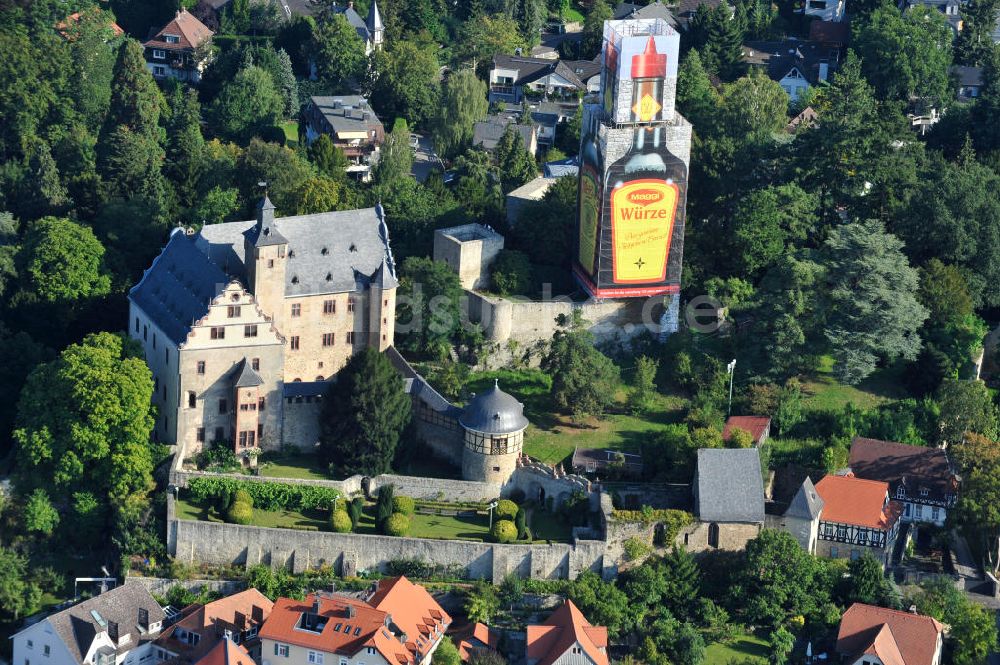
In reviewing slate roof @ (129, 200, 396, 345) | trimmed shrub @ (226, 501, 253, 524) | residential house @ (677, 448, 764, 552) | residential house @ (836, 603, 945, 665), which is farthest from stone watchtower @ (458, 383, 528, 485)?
residential house @ (836, 603, 945, 665)

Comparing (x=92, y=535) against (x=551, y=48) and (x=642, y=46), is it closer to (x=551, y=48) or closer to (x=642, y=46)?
(x=642, y=46)

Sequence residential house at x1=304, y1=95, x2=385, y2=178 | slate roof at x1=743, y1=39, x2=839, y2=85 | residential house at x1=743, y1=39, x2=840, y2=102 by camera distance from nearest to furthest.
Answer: residential house at x1=304, y1=95, x2=385, y2=178 < residential house at x1=743, y1=39, x2=840, y2=102 < slate roof at x1=743, y1=39, x2=839, y2=85

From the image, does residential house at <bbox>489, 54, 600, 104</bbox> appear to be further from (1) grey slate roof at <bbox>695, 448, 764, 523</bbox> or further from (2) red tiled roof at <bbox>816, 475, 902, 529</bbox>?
(1) grey slate roof at <bbox>695, 448, 764, 523</bbox>

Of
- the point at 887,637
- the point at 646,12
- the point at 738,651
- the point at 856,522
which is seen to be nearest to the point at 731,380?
the point at 856,522

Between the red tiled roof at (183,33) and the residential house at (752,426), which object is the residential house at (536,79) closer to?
the red tiled roof at (183,33)

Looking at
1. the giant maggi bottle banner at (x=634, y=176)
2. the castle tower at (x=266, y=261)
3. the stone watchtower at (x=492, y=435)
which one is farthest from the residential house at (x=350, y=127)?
the stone watchtower at (x=492, y=435)

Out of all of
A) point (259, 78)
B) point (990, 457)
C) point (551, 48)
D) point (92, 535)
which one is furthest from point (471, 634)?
point (551, 48)
